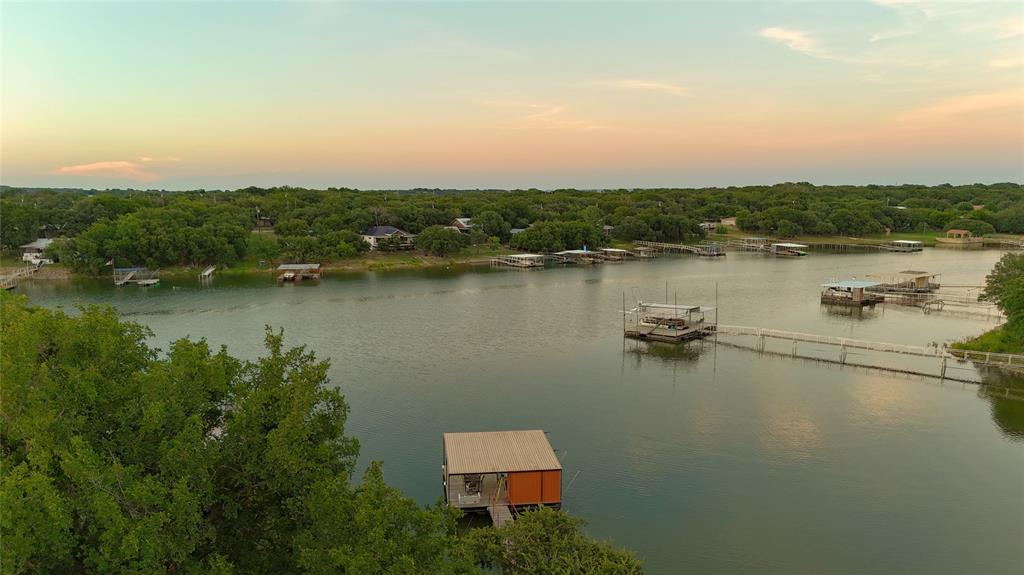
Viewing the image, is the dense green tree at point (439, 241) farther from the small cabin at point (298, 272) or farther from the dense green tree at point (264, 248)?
the dense green tree at point (264, 248)

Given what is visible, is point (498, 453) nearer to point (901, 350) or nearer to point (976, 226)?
point (901, 350)

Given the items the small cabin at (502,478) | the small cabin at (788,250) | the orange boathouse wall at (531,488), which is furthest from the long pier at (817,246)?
the orange boathouse wall at (531,488)

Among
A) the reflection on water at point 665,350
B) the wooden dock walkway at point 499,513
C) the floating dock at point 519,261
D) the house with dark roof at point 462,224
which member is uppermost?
the house with dark roof at point 462,224

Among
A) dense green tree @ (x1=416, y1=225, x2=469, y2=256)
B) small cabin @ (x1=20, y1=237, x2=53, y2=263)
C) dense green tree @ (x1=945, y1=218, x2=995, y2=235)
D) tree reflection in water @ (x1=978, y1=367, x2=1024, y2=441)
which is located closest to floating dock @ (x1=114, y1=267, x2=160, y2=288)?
small cabin @ (x1=20, y1=237, x2=53, y2=263)

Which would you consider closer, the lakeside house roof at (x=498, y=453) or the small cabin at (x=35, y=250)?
the lakeside house roof at (x=498, y=453)

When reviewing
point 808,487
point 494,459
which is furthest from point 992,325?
point 494,459

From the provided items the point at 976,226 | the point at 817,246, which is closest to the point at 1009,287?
the point at 817,246

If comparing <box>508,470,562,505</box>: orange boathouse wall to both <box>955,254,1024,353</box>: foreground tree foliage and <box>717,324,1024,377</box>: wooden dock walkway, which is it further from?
<box>955,254,1024,353</box>: foreground tree foliage
